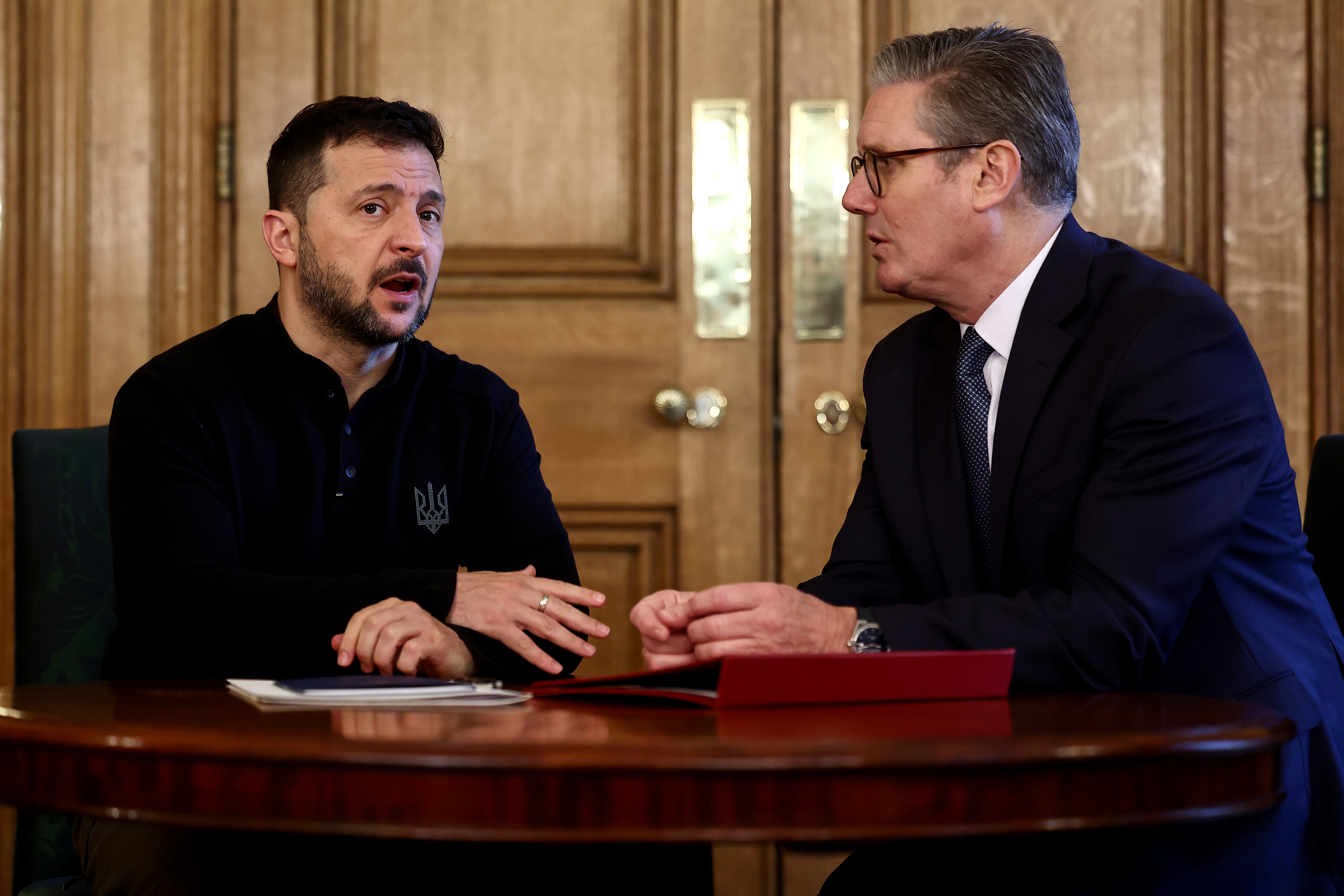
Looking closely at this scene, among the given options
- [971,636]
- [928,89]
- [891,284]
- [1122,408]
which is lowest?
[971,636]

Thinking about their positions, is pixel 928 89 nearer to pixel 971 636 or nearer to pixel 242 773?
pixel 971 636

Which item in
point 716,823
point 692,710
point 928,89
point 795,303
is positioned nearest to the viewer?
point 716,823

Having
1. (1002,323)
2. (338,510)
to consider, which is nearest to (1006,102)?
(1002,323)

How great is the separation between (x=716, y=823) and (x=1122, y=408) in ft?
2.51

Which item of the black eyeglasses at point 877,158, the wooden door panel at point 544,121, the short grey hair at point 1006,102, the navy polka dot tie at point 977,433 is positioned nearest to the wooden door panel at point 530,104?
the wooden door panel at point 544,121

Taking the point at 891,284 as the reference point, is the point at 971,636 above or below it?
below

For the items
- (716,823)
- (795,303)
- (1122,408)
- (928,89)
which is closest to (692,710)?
(716,823)

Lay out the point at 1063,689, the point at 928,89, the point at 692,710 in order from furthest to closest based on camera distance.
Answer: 1. the point at 928,89
2. the point at 1063,689
3. the point at 692,710

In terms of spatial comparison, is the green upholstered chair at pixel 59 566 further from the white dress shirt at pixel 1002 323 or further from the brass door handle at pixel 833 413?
the brass door handle at pixel 833 413

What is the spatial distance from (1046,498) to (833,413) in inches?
43.1

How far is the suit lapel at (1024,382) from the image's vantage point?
4.74ft

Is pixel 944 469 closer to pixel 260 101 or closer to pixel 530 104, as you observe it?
pixel 530 104

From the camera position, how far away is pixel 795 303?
2.51 m

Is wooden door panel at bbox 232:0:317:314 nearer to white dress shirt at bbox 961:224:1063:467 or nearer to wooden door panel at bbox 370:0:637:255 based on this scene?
wooden door panel at bbox 370:0:637:255
